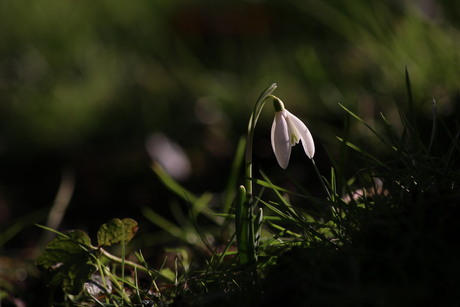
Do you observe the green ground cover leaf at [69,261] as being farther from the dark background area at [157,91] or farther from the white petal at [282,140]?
the dark background area at [157,91]

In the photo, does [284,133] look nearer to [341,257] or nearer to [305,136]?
[305,136]

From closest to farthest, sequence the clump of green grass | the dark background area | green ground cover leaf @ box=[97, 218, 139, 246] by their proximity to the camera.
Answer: the clump of green grass → green ground cover leaf @ box=[97, 218, 139, 246] → the dark background area

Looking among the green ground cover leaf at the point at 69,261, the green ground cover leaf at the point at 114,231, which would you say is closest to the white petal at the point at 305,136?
the green ground cover leaf at the point at 114,231

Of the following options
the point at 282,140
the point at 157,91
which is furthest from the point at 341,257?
the point at 157,91

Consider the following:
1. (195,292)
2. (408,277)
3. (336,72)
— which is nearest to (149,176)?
(336,72)

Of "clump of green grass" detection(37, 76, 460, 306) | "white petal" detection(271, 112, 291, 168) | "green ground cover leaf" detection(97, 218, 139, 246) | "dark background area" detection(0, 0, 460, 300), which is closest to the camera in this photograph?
"clump of green grass" detection(37, 76, 460, 306)

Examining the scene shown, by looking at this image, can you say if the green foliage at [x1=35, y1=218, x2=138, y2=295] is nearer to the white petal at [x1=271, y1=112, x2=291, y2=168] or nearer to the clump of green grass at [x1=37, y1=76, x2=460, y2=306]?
the clump of green grass at [x1=37, y1=76, x2=460, y2=306]

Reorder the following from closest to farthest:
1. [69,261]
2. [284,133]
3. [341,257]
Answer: [341,257]
[284,133]
[69,261]

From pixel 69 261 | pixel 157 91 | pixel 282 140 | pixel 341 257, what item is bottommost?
pixel 157 91

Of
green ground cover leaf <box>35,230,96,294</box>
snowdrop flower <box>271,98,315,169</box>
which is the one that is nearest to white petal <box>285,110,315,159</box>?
snowdrop flower <box>271,98,315,169</box>
